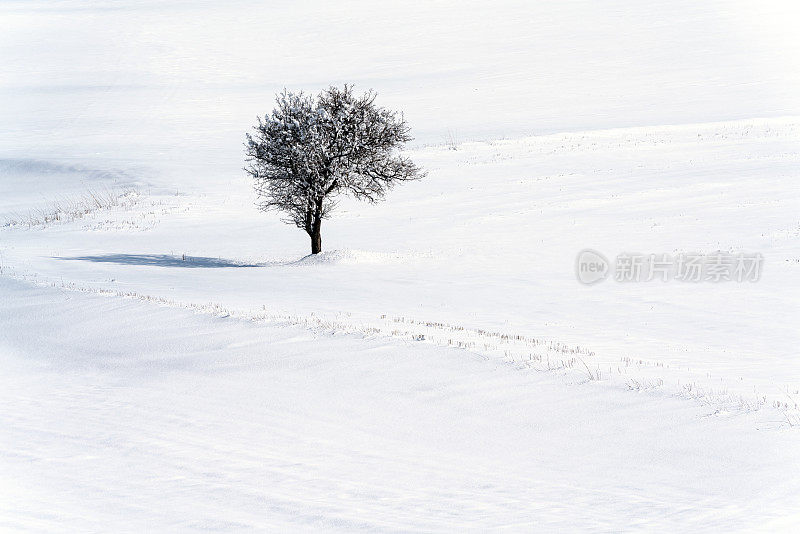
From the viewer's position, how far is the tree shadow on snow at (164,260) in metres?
30.8

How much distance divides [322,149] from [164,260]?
25.7ft

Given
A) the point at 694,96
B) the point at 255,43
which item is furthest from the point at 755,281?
the point at 255,43

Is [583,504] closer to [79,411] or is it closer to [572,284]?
[79,411]

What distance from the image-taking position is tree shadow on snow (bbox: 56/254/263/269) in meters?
30.8

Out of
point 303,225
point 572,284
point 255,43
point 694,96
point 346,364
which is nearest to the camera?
point 346,364

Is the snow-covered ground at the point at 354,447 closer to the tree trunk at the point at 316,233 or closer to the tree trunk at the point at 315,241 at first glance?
the tree trunk at the point at 316,233

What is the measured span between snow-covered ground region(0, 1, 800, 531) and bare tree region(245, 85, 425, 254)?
2.65 metres

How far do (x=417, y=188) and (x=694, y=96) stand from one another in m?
40.9

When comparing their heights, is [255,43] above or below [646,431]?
above

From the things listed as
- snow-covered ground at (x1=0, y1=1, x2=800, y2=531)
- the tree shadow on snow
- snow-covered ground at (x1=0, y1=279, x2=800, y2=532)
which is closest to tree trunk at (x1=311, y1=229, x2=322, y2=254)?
snow-covered ground at (x1=0, y1=1, x2=800, y2=531)

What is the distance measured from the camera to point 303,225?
3350 centimetres

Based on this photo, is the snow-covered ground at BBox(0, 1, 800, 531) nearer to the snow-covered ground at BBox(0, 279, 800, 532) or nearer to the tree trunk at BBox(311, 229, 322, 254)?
the snow-covered ground at BBox(0, 279, 800, 532)

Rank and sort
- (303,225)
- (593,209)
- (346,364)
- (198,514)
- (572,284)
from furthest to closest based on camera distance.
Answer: (593,209)
(303,225)
(572,284)
(346,364)
(198,514)

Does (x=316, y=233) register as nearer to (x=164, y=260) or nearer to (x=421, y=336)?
(x=164, y=260)
